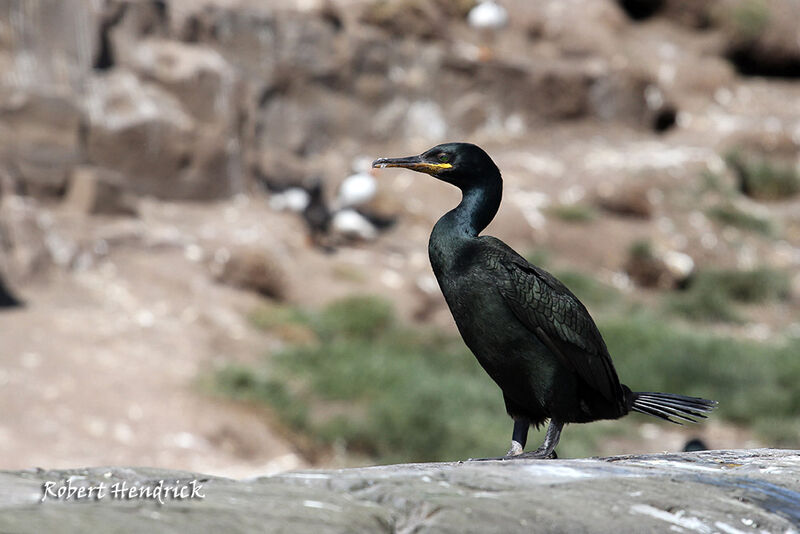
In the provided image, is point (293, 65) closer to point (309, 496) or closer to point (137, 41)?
point (137, 41)

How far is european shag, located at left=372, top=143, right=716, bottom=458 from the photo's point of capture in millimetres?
3754

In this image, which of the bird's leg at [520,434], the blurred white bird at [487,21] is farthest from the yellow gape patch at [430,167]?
→ the blurred white bird at [487,21]

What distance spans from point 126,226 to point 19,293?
70.2 inches

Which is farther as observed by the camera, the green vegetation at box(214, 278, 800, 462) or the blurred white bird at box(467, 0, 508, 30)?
the blurred white bird at box(467, 0, 508, 30)

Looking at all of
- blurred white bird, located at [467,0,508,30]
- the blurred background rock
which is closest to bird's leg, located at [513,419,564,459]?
the blurred background rock

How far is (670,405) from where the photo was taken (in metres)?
4.09

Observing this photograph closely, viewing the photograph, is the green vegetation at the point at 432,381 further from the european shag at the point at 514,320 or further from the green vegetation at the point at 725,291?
the european shag at the point at 514,320

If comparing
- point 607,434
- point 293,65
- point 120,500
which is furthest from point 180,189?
point 120,500

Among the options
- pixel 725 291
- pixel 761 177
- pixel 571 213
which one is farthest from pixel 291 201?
pixel 761 177

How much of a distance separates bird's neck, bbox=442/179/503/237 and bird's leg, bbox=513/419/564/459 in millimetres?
780

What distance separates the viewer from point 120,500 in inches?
98.1

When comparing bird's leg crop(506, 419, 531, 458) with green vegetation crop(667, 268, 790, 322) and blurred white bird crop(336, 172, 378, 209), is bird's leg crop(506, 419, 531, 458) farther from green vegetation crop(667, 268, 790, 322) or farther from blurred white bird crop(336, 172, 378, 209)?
green vegetation crop(667, 268, 790, 322)

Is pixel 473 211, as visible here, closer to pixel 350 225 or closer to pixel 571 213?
pixel 350 225

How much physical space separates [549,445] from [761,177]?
1408 centimetres
